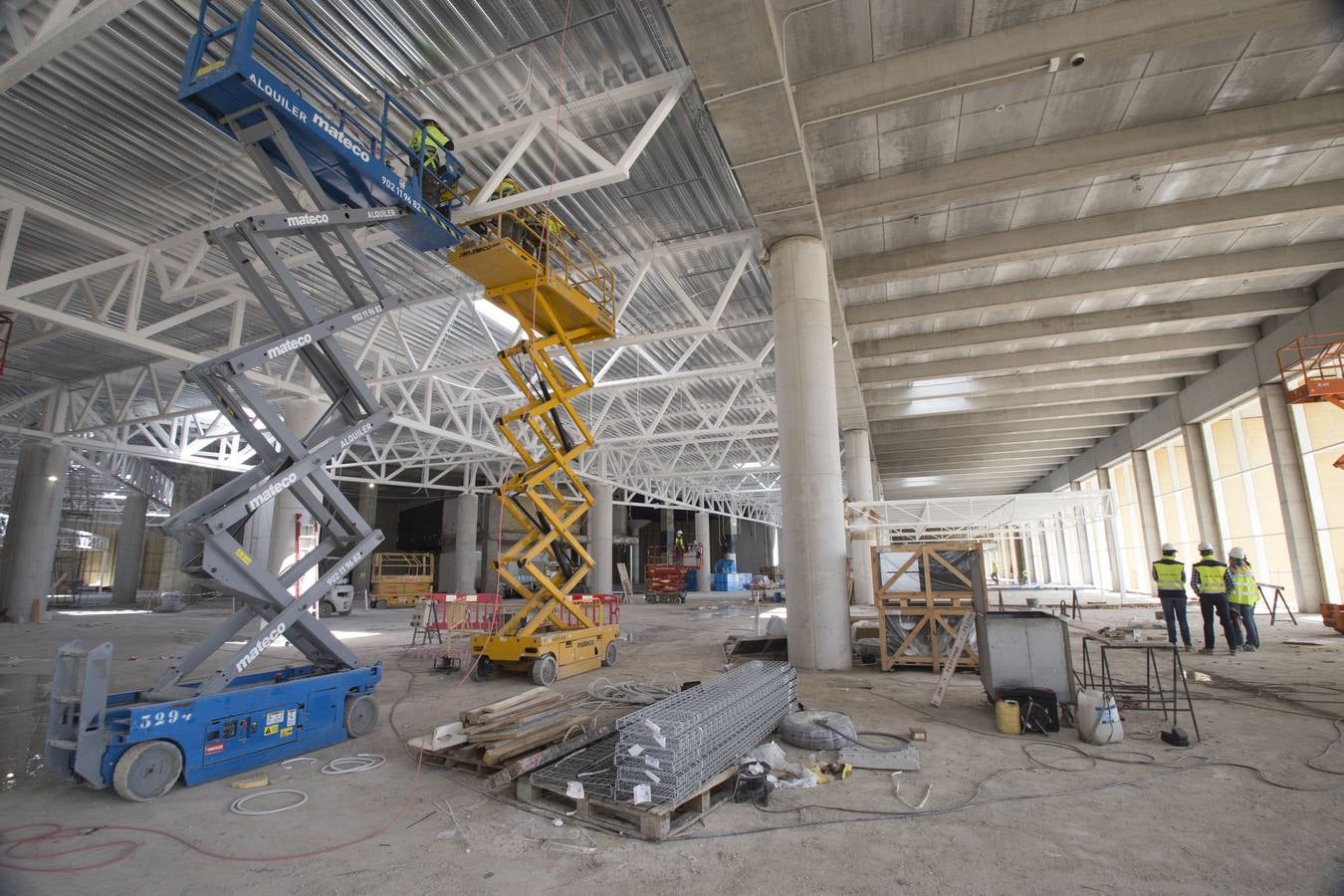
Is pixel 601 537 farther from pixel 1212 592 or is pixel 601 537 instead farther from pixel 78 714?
pixel 78 714

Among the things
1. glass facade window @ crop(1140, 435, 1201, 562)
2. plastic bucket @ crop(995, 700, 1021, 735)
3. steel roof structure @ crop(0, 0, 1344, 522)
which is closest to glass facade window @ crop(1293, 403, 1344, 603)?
steel roof structure @ crop(0, 0, 1344, 522)

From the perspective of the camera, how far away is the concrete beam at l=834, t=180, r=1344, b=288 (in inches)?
514

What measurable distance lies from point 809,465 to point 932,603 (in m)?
3.06

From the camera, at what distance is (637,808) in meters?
4.34

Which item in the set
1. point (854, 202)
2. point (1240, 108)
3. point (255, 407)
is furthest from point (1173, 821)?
point (1240, 108)

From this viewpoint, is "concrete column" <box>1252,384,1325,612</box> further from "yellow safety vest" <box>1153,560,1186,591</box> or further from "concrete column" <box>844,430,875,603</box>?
"concrete column" <box>844,430,875,603</box>

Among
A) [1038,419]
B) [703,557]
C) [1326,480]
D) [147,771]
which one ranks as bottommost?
[147,771]

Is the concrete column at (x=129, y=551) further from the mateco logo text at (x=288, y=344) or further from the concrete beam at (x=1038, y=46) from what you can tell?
the concrete beam at (x=1038, y=46)

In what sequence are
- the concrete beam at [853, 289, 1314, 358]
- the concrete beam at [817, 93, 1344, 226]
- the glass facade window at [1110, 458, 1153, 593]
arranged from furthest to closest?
the glass facade window at [1110, 458, 1153, 593], the concrete beam at [853, 289, 1314, 358], the concrete beam at [817, 93, 1344, 226]

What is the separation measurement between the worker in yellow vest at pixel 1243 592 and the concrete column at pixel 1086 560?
3092 centimetres

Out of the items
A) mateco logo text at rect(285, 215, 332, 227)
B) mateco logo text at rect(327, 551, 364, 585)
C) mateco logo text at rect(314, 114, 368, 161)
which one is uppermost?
mateco logo text at rect(314, 114, 368, 161)

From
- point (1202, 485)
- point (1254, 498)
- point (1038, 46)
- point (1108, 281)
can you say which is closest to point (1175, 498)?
point (1202, 485)

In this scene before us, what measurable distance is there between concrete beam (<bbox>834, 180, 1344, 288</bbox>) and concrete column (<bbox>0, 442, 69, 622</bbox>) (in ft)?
88.3

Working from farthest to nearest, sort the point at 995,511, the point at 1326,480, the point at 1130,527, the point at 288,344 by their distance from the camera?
the point at 1130,527, the point at 995,511, the point at 1326,480, the point at 288,344
